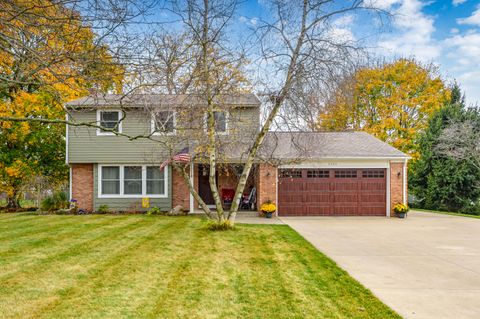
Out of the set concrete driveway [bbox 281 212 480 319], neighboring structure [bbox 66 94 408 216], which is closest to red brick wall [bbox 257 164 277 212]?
neighboring structure [bbox 66 94 408 216]

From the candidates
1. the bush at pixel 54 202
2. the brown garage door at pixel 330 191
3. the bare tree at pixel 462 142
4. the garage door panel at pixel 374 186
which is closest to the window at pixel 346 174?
the brown garage door at pixel 330 191

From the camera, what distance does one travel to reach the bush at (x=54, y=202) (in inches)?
626

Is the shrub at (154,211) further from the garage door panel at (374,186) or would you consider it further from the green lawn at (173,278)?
the garage door panel at (374,186)

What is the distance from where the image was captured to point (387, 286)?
5.53m

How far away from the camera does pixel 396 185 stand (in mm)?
Answer: 15219

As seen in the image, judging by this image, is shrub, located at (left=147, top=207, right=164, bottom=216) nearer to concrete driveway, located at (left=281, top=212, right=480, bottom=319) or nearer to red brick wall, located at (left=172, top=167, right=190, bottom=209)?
red brick wall, located at (left=172, top=167, right=190, bottom=209)

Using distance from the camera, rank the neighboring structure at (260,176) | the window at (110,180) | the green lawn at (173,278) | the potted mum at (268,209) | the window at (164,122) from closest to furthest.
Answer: the green lawn at (173,278), the window at (164,122), the potted mum at (268,209), the neighboring structure at (260,176), the window at (110,180)

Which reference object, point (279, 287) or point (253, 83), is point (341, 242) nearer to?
point (279, 287)

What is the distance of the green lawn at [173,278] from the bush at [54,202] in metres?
6.51

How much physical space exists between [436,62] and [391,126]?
19.0ft

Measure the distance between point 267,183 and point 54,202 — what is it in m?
9.87

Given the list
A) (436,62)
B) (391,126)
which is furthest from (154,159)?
(436,62)

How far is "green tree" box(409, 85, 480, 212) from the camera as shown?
20312 millimetres

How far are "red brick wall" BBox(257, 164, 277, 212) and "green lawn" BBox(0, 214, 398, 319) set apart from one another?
526cm
